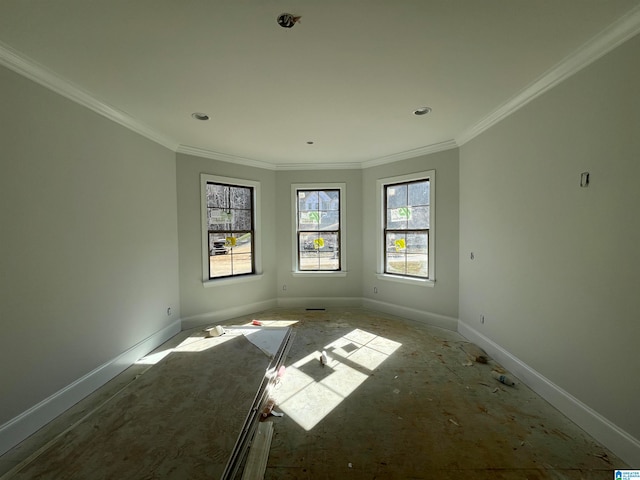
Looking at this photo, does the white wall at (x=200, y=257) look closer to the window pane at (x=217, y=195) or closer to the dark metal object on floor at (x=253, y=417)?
the window pane at (x=217, y=195)

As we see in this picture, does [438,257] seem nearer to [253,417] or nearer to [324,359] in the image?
[324,359]

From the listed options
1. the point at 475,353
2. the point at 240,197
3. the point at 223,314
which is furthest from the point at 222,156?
the point at 475,353

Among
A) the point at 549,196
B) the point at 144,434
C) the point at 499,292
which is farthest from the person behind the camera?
the point at 499,292

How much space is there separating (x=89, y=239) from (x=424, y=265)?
4.42 m

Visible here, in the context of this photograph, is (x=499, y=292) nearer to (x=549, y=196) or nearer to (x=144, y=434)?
(x=549, y=196)

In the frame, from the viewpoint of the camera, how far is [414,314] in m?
4.40

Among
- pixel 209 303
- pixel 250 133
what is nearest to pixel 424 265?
pixel 250 133

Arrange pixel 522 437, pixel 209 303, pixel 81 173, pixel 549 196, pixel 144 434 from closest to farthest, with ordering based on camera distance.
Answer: pixel 144 434 < pixel 522 437 < pixel 549 196 < pixel 81 173 < pixel 209 303

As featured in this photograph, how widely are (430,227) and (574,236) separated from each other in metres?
2.11

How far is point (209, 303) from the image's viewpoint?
14.1 feet

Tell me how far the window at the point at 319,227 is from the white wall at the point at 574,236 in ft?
8.68

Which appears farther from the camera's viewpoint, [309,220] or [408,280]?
[309,220]

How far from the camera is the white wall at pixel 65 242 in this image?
6.36 ft

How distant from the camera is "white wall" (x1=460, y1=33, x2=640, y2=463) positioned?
1.73 metres
